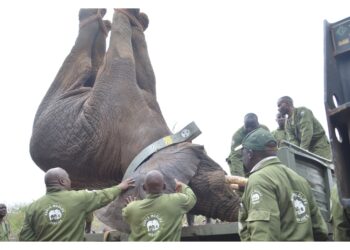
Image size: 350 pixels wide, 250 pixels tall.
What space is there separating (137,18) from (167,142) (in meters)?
2.12

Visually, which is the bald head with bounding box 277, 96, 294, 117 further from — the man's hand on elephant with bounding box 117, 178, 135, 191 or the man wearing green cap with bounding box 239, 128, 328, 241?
the man wearing green cap with bounding box 239, 128, 328, 241

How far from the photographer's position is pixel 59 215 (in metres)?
4.35

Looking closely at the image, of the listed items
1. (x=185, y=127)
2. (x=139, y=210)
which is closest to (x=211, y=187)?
(x=185, y=127)

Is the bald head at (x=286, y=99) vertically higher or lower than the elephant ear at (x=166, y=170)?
higher

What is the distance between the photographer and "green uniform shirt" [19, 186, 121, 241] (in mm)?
4332

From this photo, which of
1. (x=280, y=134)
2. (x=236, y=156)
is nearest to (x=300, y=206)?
(x=236, y=156)

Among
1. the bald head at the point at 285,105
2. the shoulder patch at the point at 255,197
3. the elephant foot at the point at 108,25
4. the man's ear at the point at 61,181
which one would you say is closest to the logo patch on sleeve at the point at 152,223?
the man's ear at the point at 61,181

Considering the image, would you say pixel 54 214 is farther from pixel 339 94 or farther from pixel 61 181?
pixel 339 94

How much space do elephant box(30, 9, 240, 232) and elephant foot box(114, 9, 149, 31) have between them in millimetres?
16

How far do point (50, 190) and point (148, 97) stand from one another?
193 centimetres

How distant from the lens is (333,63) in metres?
3.06

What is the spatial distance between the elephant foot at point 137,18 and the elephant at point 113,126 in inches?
Result: 0.6

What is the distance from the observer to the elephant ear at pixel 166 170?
4.80 m

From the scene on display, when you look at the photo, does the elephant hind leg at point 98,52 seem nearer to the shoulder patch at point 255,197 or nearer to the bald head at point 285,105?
the bald head at point 285,105
